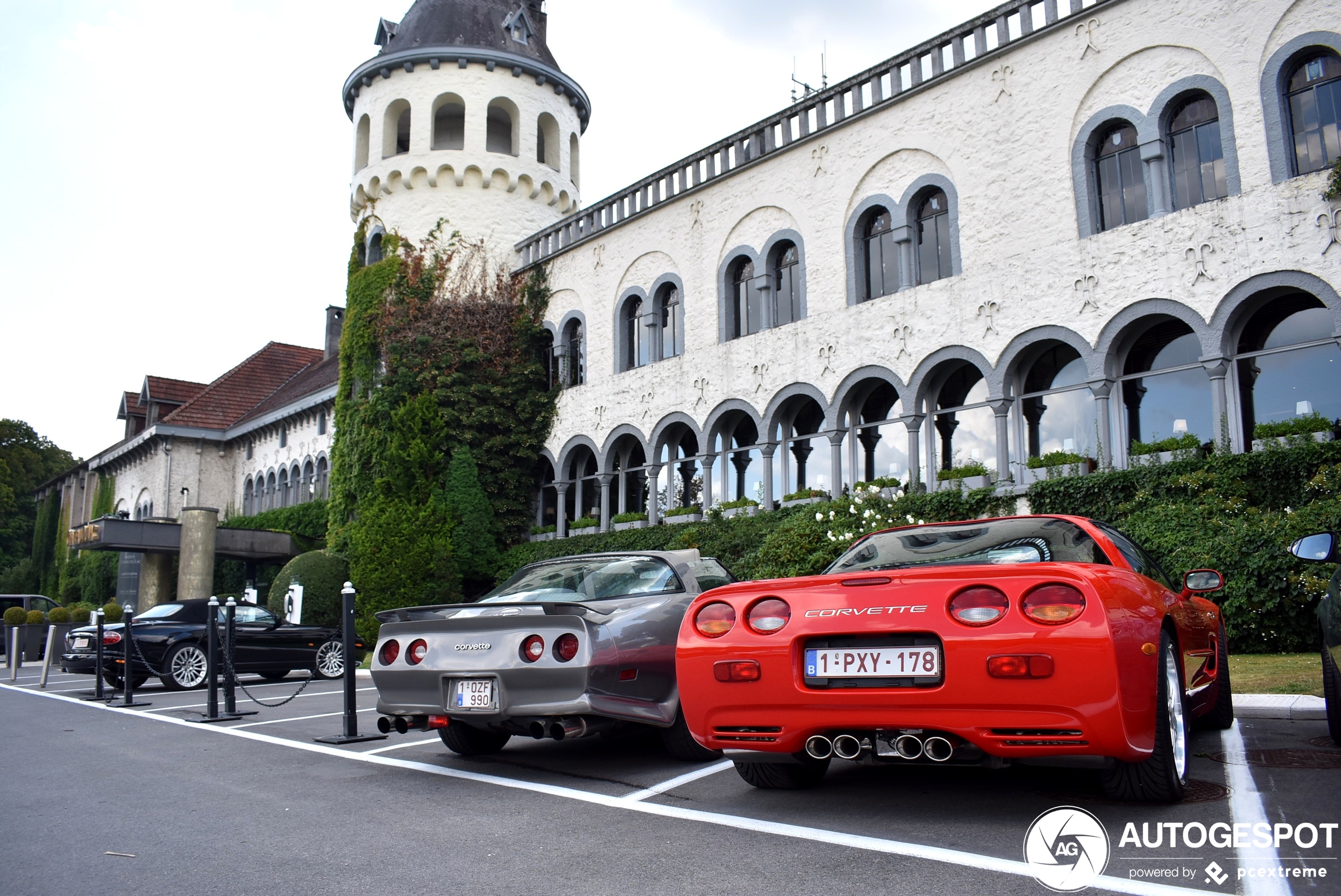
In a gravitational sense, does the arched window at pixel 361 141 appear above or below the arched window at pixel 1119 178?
above

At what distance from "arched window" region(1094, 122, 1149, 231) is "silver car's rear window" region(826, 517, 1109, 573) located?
504 inches

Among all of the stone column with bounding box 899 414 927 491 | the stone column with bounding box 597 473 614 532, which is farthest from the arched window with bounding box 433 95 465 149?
the stone column with bounding box 899 414 927 491

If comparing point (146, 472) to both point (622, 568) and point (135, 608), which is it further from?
point (622, 568)

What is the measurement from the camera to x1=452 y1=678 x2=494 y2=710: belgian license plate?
5527 mm

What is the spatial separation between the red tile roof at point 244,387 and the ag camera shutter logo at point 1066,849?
147 ft

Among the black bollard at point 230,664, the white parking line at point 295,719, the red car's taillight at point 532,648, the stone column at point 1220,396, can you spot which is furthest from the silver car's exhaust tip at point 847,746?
the stone column at point 1220,396

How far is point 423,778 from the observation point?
5.80 metres

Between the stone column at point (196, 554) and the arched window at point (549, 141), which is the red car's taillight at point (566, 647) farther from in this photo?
the stone column at point (196, 554)

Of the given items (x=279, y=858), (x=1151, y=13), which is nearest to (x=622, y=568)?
(x=279, y=858)

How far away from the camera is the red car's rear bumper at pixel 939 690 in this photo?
3.67m

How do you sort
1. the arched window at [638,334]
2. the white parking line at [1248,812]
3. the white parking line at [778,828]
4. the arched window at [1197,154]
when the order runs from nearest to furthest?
the white parking line at [1248,812] < the white parking line at [778,828] < the arched window at [1197,154] < the arched window at [638,334]

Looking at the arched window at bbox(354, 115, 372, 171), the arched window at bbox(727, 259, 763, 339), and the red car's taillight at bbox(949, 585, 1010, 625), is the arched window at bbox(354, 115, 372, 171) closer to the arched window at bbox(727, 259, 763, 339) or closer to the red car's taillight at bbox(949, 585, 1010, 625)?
the arched window at bbox(727, 259, 763, 339)

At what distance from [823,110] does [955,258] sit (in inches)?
197

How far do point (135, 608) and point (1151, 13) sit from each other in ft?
119
